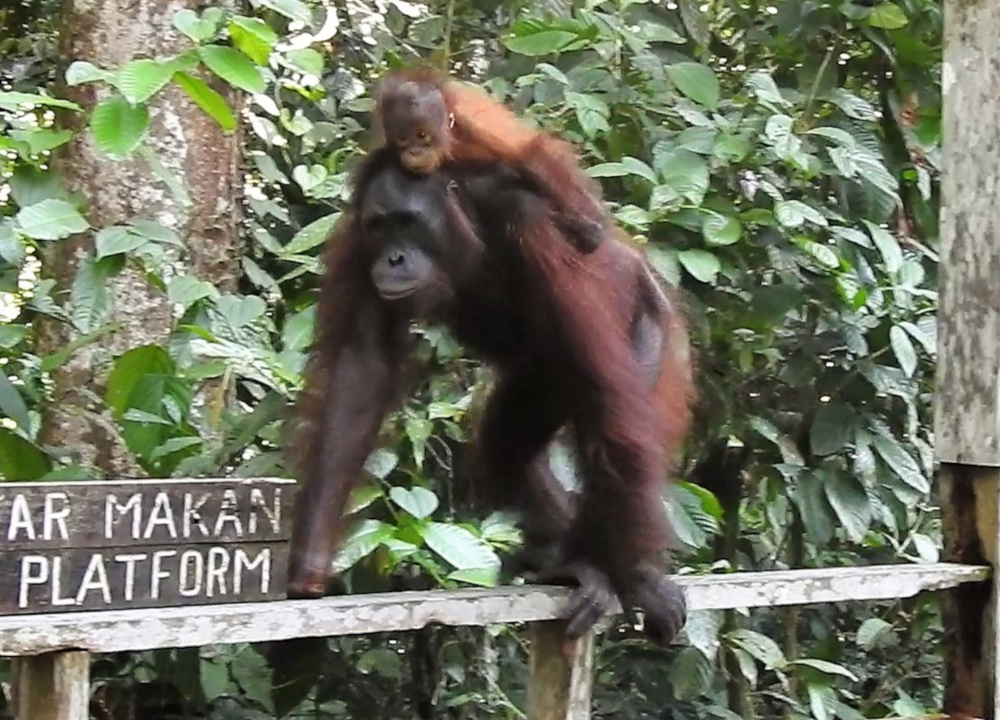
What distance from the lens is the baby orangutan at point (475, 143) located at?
2.47 m

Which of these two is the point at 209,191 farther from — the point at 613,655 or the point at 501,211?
the point at 613,655

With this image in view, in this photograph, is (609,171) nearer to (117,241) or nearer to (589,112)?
(589,112)

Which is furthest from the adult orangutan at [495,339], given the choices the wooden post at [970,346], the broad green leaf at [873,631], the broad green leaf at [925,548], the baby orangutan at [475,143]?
the broad green leaf at [873,631]

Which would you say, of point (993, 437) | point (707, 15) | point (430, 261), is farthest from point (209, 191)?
point (993, 437)

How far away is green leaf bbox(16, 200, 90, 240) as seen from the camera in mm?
2318

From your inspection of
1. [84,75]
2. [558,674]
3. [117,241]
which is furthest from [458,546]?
[84,75]

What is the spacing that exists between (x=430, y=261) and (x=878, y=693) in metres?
2.30

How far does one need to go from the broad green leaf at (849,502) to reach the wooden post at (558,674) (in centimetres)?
119

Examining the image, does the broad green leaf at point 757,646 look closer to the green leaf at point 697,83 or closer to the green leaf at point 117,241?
the green leaf at point 697,83

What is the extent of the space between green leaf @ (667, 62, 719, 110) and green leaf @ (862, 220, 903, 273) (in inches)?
18.3

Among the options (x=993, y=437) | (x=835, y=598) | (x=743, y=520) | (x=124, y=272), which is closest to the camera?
(x=835, y=598)

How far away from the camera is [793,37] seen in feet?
11.5

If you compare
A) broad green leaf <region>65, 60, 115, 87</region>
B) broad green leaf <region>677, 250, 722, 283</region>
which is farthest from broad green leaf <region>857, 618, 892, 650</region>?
broad green leaf <region>65, 60, 115, 87</region>

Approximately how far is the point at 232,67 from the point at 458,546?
860mm
